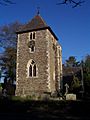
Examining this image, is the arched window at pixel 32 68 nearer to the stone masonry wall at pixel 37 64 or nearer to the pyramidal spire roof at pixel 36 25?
the stone masonry wall at pixel 37 64

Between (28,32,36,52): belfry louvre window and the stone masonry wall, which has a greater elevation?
(28,32,36,52): belfry louvre window

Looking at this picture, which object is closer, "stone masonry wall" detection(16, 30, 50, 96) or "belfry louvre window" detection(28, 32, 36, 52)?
"stone masonry wall" detection(16, 30, 50, 96)

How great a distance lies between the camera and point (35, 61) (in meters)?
34.3

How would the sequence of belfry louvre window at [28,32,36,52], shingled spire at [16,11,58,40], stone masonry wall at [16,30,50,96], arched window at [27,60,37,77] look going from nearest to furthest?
stone masonry wall at [16,30,50,96]
arched window at [27,60,37,77]
belfry louvre window at [28,32,36,52]
shingled spire at [16,11,58,40]

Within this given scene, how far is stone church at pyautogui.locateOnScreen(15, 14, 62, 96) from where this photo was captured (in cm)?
3291

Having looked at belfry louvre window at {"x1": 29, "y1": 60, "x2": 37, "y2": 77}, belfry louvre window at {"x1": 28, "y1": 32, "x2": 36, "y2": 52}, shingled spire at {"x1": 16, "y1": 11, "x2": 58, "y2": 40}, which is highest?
shingled spire at {"x1": 16, "y1": 11, "x2": 58, "y2": 40}

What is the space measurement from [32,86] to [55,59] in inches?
324

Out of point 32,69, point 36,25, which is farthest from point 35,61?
point 36,25

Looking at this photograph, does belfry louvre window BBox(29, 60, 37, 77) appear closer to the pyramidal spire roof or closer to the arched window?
the arched window

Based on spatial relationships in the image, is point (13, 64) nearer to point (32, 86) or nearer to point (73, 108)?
point (32, 86)

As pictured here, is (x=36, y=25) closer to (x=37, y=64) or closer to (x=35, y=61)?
(x=35, y=61)

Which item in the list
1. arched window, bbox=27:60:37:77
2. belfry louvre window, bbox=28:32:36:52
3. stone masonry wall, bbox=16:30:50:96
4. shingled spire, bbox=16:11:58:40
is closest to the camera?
stone masonry wall, bbox=16:30:50:96

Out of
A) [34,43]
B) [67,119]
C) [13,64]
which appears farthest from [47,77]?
[67,119]

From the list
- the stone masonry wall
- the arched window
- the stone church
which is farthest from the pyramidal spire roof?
the arched window
